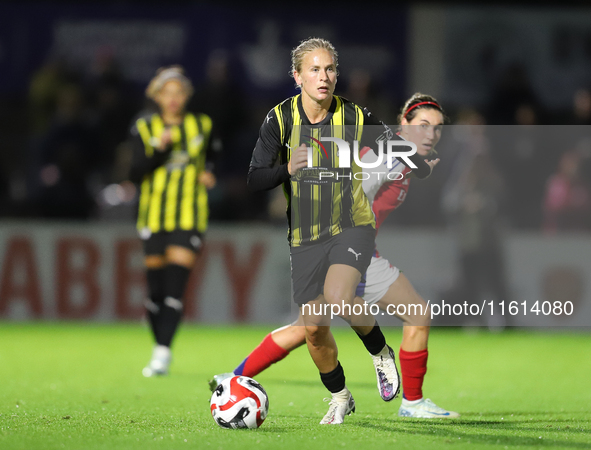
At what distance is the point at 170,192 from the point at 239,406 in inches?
134

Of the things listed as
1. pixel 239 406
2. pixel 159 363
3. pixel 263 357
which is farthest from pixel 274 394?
pixel 239 406

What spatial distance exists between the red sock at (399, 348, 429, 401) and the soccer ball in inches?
34.1

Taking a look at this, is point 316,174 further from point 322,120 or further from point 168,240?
point 168,240

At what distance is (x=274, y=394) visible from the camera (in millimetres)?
6395

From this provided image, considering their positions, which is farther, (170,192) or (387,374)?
(170,192)

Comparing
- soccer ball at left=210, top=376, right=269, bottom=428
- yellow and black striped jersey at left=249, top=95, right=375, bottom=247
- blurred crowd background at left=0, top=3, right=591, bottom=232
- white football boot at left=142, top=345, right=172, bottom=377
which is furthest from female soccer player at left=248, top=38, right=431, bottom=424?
blurred crowd background at left=0, top=3, right=591, bottom=232

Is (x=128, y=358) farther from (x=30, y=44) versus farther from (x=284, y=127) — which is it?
(x=30, y=44)

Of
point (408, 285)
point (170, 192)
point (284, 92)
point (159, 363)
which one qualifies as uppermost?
point (284, 92)

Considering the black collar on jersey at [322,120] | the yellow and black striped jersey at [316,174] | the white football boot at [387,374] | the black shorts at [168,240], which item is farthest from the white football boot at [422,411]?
the black shorts at [168,240]

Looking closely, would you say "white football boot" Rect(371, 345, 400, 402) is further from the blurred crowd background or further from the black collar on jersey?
the blurred crowd background

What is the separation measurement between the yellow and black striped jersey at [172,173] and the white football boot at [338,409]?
3.18m

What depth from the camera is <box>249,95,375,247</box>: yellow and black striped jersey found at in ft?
16.2

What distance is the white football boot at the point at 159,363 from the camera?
7.54 metres

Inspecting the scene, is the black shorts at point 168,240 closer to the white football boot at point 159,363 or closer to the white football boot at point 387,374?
the white football boot at point 159,363
